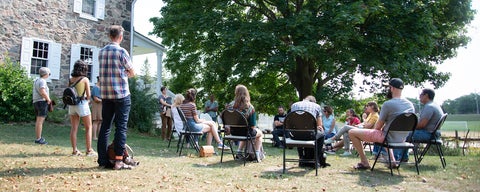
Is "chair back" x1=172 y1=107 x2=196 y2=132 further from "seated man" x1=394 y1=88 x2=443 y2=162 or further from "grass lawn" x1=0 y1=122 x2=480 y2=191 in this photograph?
"seated man" x1=394 y1=88 x2=443 y2=162

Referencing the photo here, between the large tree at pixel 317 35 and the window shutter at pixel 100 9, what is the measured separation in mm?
2182

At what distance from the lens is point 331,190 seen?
15.2 ft

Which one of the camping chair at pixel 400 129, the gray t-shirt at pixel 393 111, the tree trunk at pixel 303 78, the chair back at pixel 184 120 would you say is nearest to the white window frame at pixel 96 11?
the tree trunk at pixel 303 78

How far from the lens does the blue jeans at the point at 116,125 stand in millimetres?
5230

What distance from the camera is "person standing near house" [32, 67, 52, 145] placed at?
7.63m

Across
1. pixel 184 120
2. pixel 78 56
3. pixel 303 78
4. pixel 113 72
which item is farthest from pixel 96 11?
pixel 113 72

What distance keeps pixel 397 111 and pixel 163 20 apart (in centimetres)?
1128

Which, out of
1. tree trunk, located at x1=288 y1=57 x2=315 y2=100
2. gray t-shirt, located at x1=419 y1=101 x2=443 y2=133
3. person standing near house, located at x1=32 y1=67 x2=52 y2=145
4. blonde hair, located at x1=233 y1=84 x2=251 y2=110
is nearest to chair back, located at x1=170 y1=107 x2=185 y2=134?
blonde hair, located at x1=233 y1=84 x2=251 y2=110

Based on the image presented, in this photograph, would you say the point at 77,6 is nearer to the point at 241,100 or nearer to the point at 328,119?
the point at 328,119

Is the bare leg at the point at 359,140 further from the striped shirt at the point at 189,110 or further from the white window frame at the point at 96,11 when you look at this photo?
the white window frame at the point at 96,11

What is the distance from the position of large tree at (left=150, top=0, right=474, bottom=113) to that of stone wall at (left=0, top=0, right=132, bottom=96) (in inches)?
86.7

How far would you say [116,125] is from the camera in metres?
5.25

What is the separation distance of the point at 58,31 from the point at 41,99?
801 cm

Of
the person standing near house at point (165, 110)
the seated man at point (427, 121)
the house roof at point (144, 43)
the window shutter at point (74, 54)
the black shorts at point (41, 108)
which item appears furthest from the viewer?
the house roof at point (144, 43)
